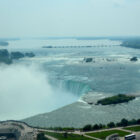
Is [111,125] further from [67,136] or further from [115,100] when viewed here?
[115,100]

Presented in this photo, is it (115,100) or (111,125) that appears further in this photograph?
(115,100)

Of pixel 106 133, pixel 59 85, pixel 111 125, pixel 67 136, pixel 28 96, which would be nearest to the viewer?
pixel 67 136

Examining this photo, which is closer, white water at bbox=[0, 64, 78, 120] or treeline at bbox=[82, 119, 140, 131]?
treeline at bbox=[82, 119, 140, 131]

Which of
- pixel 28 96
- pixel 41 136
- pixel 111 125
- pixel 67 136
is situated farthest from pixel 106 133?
pixel 28 96

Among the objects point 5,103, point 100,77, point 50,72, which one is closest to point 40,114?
point 5,103

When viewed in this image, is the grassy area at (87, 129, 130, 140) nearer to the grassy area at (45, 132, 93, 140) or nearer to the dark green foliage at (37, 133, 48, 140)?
the grassy area at (45, 132, 93, 140)

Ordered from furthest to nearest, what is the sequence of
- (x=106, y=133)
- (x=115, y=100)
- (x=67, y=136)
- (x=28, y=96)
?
(x=28, y=96)
(x=115, y=100)
(x=106, y=133)
(x=67, y=136)

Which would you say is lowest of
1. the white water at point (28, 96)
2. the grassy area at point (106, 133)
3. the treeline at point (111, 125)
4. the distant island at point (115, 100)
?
the grassy area at point (106, 133)

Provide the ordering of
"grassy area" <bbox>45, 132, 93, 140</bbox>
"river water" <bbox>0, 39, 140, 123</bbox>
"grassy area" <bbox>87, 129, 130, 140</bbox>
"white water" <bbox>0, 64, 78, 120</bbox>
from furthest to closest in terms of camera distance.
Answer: "river water" <bbox>0, 39, 140, 123</bbox> → "white water" <bbox>0, 64, 78, 120</bbox> → "grassy area" <bbox>87, 129, 130, 140</bbox> → "grassy area" <bbox>45, 132, 93, 140</bbox>

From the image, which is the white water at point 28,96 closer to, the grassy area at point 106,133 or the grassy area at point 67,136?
the grassy area at point 67,136

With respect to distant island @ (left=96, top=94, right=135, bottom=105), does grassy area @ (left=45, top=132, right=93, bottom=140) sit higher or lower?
lower

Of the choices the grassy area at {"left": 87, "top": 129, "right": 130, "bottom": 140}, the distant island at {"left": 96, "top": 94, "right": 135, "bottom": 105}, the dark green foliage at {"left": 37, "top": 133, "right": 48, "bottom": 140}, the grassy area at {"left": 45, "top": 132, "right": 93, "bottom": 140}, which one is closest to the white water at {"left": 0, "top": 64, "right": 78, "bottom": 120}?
the distant island at {"left": 96, "top": 94, "right": 135, "bottom": 105}

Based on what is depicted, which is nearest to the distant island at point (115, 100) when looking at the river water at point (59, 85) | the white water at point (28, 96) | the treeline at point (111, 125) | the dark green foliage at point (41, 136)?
the river water at point (59, 85)
